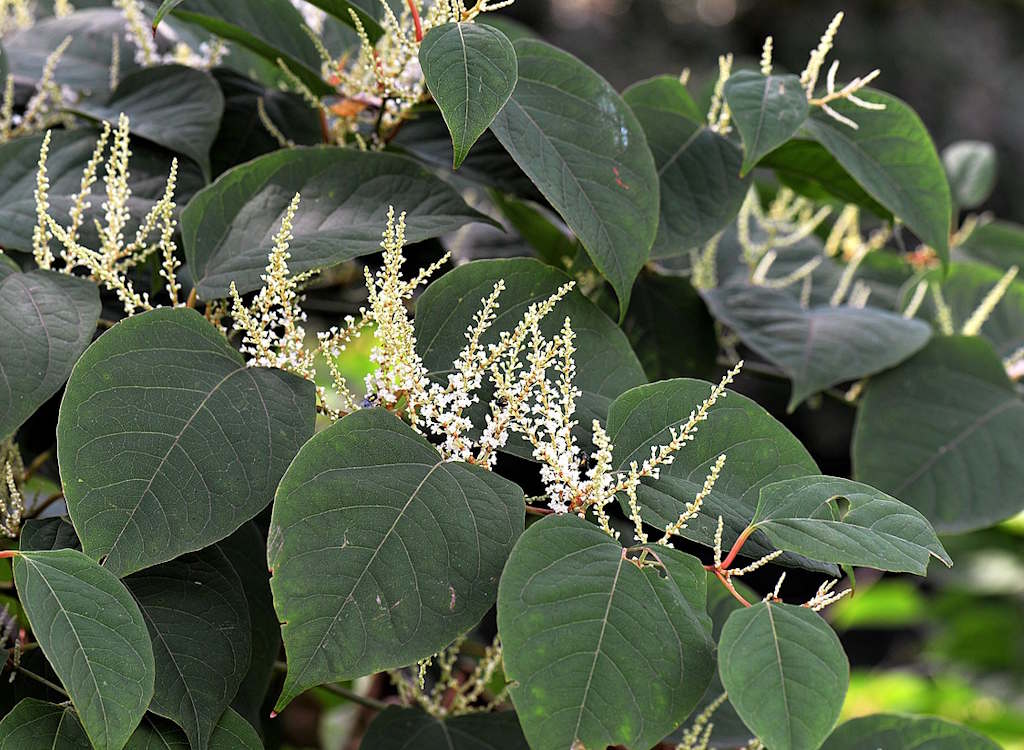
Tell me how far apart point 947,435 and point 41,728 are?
63 centimetres

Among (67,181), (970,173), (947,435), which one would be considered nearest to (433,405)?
(67,181)

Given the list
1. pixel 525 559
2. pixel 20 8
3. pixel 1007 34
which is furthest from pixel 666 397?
pixel 1007 34

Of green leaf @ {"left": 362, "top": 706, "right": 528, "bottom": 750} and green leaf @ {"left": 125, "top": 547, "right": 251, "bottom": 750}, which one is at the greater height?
green leaf @ {"left": 125, "top": 547, "right": 251, "bottom": 750}

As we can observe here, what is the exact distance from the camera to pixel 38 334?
50 centimetres

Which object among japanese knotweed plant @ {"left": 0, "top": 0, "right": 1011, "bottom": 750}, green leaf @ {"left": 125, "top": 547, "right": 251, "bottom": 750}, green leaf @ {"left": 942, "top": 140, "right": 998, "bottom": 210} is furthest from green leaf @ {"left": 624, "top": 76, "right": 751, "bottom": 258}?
green leaf @ {"left": 942, "top": 140, "right": 998, "bottom": 210}

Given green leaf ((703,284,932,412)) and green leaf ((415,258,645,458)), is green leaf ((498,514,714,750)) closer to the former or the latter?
green leaf ((415,258,645,458))

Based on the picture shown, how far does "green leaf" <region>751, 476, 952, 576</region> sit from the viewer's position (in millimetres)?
419

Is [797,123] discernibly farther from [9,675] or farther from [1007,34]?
[1007,34]

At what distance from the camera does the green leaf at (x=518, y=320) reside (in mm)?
533

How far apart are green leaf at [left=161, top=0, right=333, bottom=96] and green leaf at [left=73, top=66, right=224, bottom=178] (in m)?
0.04

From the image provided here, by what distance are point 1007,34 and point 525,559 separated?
14.8ft

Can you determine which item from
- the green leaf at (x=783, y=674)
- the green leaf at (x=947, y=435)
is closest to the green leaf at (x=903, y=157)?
the green leaf at (x=947, y=435)

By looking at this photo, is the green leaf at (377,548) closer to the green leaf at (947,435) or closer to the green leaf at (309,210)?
the green leaf at (309,210)

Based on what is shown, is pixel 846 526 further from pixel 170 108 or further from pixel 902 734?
pixel 170 108
